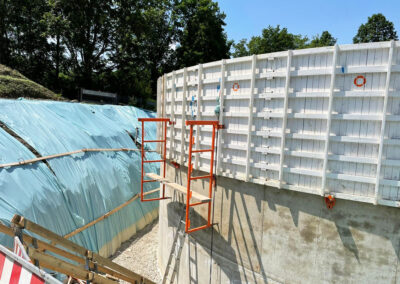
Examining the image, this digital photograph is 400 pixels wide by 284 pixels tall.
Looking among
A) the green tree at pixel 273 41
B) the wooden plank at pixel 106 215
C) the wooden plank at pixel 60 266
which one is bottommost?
the wooden plank at pixel 106 215

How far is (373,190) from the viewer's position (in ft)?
14.0

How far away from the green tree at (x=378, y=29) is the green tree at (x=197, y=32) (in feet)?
104

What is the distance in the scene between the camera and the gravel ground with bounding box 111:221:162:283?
8.56 metres

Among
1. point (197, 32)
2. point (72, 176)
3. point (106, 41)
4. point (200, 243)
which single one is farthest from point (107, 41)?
point (200, 243)

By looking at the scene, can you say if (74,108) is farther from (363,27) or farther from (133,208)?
(363,27)

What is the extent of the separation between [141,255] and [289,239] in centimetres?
629

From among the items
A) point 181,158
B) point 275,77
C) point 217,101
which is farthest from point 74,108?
point 275,77

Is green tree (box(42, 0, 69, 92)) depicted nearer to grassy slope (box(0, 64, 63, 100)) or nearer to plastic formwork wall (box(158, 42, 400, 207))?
grassy slope (box(0, 64, 63, 100))

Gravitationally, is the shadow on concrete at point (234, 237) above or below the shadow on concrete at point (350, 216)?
below

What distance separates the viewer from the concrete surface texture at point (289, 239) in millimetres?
→ 4316

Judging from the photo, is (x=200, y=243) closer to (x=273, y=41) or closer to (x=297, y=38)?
(x=273, y=41)

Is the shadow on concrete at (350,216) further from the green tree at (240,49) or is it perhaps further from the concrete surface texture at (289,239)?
the green tree at (240,49)

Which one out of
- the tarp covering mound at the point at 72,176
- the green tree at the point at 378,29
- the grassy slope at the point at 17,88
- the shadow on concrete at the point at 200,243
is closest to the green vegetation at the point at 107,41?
the grassy slope at the point at 17,88

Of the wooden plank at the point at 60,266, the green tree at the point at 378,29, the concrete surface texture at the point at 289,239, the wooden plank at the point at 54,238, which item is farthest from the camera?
the green tree at the point at 378,29
